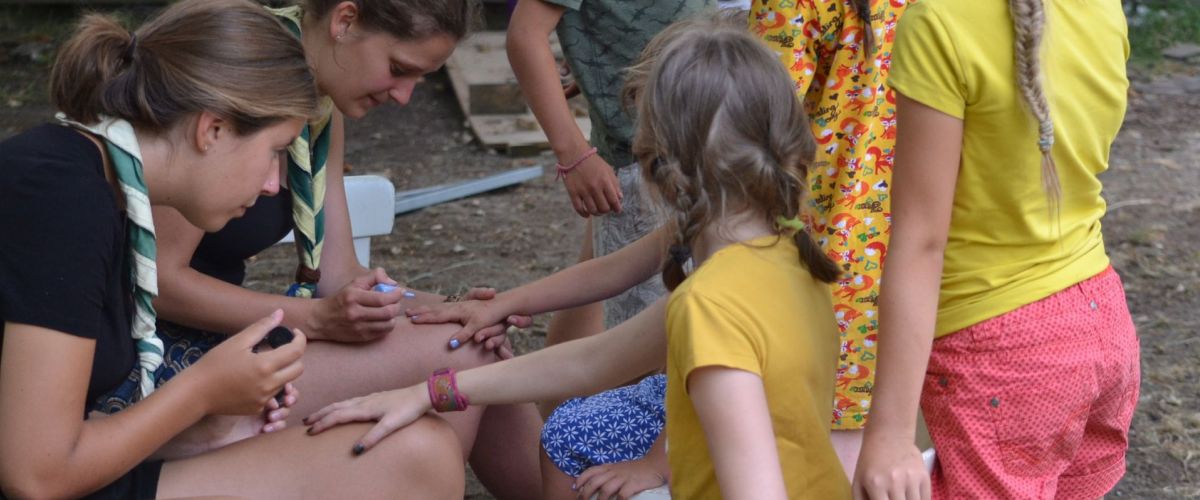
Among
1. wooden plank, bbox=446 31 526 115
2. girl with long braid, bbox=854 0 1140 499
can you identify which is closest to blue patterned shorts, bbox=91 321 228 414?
girl with long braid, bbox=854 0 1140 499

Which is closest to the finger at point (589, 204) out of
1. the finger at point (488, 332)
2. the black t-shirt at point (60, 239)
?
the finger at point (488, 332)

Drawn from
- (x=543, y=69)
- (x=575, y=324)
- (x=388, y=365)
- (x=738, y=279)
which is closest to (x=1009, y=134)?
(x=738, y=279)

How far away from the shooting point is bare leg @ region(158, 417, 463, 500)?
2.08 meters

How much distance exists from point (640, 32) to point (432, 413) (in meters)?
0.90

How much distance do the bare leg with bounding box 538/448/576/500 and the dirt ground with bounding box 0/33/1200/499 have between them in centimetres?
64

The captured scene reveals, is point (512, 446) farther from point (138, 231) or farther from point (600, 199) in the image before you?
point (138, 231)

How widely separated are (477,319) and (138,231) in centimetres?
75

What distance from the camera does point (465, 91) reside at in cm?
607

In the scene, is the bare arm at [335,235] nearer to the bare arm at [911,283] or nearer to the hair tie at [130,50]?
the hair tie at [130,50]

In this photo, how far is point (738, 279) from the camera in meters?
1.80

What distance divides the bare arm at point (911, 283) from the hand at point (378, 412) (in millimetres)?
748

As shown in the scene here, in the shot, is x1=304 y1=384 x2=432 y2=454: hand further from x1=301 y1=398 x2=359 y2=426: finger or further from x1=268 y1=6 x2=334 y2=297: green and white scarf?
x1=268 y1=6 x2=334 y2=297: green and white scarf

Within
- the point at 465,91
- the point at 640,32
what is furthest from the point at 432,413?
the point at 465,91

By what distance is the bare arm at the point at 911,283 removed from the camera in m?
1.86
